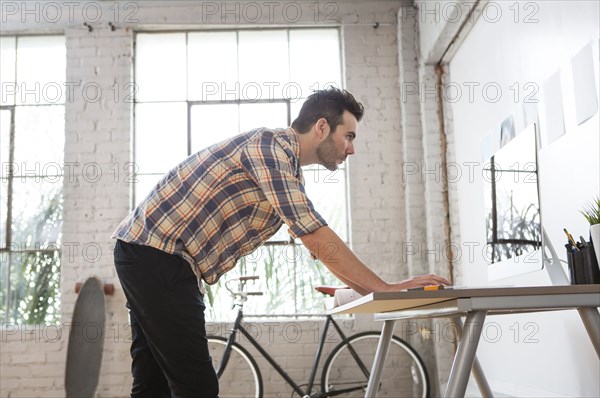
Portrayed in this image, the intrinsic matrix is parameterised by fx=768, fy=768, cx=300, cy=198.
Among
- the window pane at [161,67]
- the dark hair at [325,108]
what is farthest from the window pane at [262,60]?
the dark hair at [325,108]

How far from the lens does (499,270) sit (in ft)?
11.4

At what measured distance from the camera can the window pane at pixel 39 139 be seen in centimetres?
549

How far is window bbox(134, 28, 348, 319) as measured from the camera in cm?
546

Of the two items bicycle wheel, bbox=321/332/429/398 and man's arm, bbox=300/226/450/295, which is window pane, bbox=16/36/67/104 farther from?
man's arm, bbox=300/226/450/295

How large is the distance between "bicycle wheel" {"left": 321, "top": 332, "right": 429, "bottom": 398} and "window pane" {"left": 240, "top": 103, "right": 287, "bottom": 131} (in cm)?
164

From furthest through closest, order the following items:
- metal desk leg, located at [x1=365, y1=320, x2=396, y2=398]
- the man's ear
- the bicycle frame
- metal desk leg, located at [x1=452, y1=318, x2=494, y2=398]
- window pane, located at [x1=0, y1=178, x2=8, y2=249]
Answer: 1. window pane, located at [x1=0, y1=178, x2=8, y2=249]
2. the bicycle frame
3. metal desk leg, located at [x1=365, y1=320, x2=396, y2=398]
4. metal desk leg, located at [x1=452, y1=318, x2=494, y2=398]
5. the man's ear

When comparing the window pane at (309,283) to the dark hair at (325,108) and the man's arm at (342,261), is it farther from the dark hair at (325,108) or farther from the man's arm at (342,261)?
the man's arm at (342,261)

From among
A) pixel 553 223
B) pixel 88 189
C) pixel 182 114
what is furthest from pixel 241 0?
pixel 553 223

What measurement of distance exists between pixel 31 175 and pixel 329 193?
Result: 6.99 ft

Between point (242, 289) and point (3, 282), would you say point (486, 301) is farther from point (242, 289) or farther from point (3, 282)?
point (3, 282)

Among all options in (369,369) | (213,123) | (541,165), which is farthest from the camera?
(213,123)

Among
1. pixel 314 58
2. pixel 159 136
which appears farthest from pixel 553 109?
pixel 159 136

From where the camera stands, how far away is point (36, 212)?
5441mm

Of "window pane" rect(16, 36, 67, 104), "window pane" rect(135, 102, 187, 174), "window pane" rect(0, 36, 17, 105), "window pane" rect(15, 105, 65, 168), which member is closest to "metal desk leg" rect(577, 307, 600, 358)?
"window pane" rect(135, 102, 187, 174)
